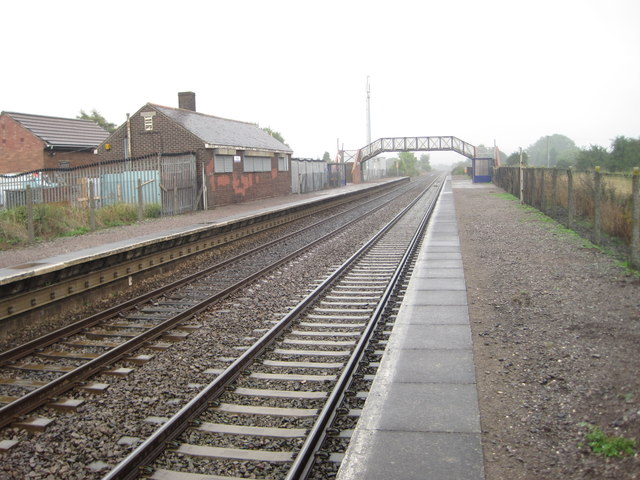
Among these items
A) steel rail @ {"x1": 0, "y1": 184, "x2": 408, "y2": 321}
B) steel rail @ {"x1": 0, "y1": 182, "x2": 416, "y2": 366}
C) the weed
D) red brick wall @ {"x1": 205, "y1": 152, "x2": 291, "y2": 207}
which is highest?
red brick wall @ {"x1": 205, "y1": 152, "x2": 291, "y2": 207}

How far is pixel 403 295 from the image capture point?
10094 mm

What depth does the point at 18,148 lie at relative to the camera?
107 feet

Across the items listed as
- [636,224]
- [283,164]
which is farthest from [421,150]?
[636,224]

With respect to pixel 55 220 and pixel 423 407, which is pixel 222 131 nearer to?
pixel 55 220

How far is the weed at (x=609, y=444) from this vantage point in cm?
419

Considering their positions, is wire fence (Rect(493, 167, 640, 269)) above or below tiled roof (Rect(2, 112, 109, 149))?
below

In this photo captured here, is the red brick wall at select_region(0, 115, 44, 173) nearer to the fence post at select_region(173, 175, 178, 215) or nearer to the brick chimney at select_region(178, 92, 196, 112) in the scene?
the brick chimney at select_region(178, 92, 196, 112)

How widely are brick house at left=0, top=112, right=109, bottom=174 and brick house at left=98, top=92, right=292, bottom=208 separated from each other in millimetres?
3991

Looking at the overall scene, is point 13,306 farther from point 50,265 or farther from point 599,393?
point 599,393

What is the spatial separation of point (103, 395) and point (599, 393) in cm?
479

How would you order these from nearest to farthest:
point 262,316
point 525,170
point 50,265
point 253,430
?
point 253,430
point 262,316
point 50,265
point 525,170

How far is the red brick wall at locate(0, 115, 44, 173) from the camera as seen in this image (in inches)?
1273

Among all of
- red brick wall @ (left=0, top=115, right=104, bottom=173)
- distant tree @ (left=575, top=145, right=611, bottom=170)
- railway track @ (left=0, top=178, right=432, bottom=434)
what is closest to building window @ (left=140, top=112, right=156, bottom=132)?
red brick wall @ (left=0, top=115, right=104, bottom=173)

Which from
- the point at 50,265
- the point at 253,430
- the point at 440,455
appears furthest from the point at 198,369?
the point at 50,265
